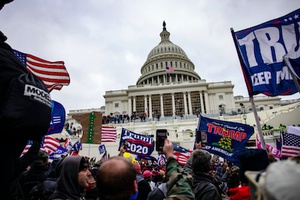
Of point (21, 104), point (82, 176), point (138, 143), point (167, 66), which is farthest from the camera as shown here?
point (167, 66)

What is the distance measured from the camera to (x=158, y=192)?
297 centimetres

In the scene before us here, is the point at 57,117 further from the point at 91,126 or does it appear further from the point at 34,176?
the point at 91,126

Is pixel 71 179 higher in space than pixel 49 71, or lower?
lower

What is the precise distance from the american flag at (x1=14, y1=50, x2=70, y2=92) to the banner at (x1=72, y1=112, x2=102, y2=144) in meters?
4.81

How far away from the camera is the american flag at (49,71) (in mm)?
6195

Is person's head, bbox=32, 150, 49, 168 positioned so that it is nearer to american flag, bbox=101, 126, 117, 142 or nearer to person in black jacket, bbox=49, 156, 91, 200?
person in black jacket, bbox=49, 156, 91, 200

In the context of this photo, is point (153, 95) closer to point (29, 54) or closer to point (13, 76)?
point (29, 54)

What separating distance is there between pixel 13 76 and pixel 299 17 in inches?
248

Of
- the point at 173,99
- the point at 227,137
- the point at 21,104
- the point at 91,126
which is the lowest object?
the point at 227,137

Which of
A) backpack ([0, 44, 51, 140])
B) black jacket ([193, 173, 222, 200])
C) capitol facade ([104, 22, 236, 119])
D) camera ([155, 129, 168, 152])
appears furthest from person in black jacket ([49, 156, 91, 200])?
capitol facade ([104, 22, 236, 119])

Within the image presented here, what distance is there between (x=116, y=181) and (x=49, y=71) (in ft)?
18.6

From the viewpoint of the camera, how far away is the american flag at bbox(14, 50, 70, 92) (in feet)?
20.3

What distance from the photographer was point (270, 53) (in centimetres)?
551

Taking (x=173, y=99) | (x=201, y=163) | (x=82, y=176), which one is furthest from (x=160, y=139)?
(x=173, y=99)
